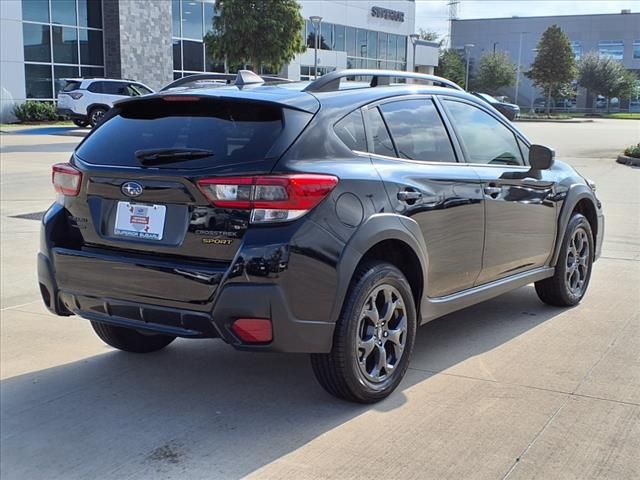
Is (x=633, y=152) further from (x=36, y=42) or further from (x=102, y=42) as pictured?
(x=102, y=42)

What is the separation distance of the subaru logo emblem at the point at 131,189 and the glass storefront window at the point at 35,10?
31590 mm

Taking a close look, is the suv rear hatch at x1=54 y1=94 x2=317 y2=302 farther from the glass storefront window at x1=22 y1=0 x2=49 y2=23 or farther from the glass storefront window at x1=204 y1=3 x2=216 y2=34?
the glass storefront window at x1=204 y1=3 x2=216 y2=34

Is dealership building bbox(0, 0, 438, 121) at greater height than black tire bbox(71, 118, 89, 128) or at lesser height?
greater

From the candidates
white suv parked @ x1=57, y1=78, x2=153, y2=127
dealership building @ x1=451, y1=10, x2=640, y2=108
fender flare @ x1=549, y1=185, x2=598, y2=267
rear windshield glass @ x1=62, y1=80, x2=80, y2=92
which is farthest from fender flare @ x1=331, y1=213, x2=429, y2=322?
dealership building @ x1=451, y1=10, x2=640, y2=108

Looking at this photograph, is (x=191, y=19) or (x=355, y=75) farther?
(x=191, y=19)

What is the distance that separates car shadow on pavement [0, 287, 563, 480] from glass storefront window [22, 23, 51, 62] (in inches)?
1205

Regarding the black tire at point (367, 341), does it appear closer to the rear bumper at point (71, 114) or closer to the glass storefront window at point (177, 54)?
the rear bumper at point (71, 114)

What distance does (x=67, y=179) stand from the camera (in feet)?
13.4

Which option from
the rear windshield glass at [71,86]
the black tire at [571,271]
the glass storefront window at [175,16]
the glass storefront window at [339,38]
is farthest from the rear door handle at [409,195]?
the glass storefront window at [339,38]

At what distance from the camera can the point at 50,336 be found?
538 centimetres

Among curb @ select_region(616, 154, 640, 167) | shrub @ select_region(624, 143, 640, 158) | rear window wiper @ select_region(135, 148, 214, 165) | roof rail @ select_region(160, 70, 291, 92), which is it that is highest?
roof rail @ select_region(160, 70, 291, 92)

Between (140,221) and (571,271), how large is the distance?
3.64 meters

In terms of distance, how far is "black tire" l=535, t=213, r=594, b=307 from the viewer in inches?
228

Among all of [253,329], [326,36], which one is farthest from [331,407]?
[326,36]
